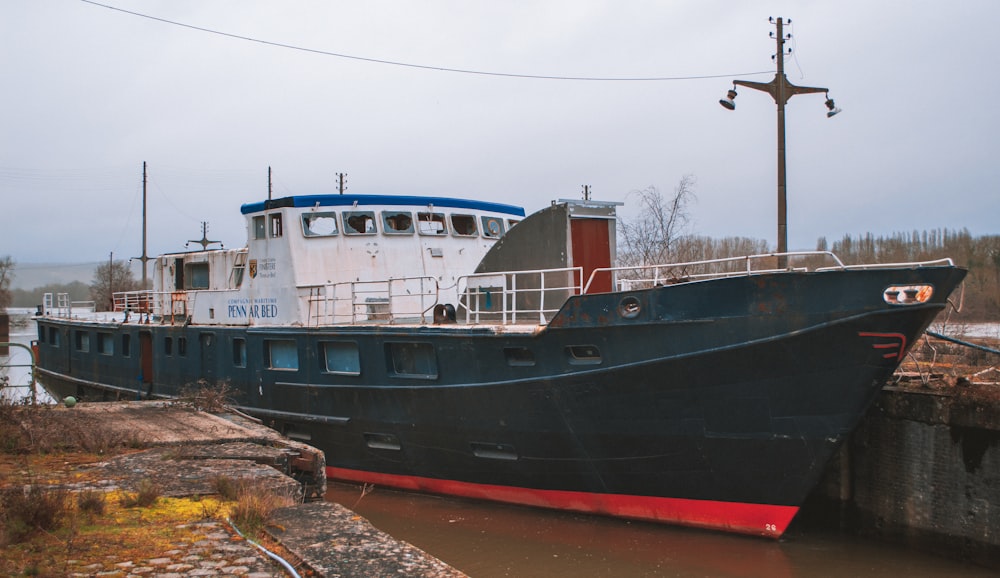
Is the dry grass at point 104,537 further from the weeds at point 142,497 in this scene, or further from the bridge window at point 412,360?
the bridge window at point 412,360

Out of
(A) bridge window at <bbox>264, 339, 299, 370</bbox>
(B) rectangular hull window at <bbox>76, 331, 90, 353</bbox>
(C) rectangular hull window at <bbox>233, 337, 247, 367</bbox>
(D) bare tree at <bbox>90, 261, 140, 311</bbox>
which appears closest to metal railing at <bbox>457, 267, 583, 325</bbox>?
(A) bridge window at <bbox>264, 339, 299, 370</bbox>

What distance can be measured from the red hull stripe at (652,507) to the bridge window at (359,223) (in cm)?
503

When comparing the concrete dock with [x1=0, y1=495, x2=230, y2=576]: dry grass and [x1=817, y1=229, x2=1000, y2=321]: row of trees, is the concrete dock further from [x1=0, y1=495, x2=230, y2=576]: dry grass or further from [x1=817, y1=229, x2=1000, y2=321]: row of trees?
[x1=817, y1=229, x2=1000, y2=321]: row of trees

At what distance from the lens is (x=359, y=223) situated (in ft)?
49.6

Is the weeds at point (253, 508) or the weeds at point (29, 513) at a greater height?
the weeds at point (29, 513)

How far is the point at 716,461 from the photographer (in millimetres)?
9812

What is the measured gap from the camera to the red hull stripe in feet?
32.2

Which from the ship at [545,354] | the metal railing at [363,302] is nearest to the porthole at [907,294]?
the ship at [545,354]

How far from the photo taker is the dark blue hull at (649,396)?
29.6 feet

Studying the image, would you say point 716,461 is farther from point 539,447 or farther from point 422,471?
point 422,471

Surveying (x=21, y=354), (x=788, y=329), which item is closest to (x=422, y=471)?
(x=788, y=329)

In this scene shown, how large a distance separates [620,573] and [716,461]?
1.83 metres

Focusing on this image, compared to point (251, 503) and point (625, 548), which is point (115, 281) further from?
point (251, 503)

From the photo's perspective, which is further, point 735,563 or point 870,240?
point 870,240
